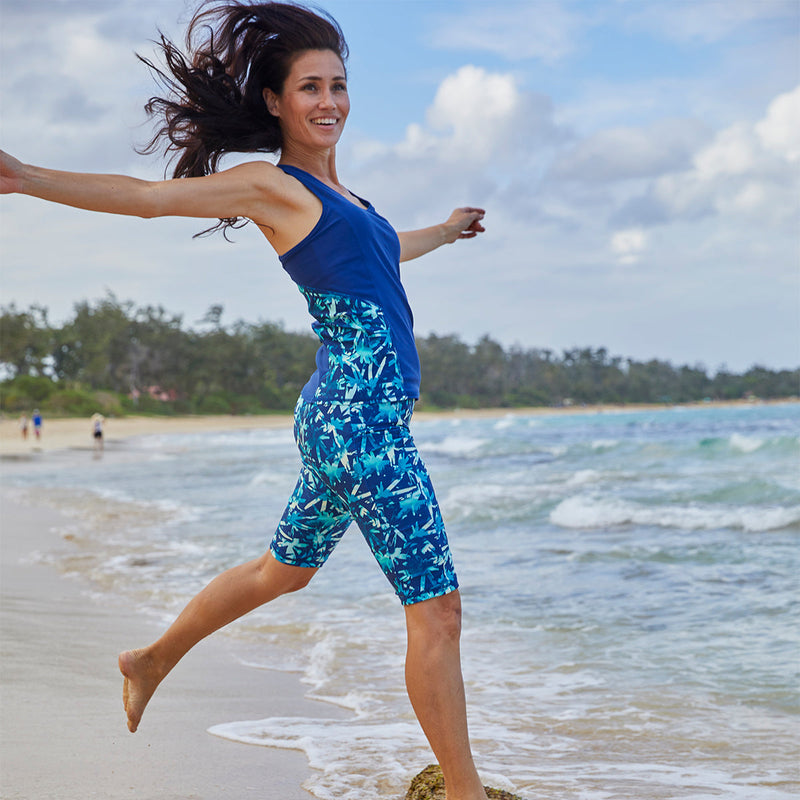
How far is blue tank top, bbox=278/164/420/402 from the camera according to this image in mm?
2064

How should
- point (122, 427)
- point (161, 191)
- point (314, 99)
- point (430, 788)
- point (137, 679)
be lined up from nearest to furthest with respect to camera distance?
point (161, 191), point (314, 99), point (430, 788), point (137, 679), point (122, 427)

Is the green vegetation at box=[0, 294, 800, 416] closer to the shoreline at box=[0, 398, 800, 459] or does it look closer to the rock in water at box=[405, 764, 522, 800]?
the shoreline at box=[0, 398, 800, 459]

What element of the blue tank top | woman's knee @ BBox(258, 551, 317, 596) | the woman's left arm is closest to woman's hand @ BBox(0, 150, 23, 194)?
the blue tank top

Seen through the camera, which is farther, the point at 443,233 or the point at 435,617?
the point at 443,233

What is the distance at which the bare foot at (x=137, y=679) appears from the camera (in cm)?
262

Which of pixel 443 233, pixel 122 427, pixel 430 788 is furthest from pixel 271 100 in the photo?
pixel 122 427

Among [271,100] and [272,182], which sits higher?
[271,100]

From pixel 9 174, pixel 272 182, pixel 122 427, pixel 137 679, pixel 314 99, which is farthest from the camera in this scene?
pixel 122 427

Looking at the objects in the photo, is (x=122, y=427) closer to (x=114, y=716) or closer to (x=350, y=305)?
(x=114, y=716)

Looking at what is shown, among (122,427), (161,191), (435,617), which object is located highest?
(161,191)

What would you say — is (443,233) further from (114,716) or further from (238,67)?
(114,716)

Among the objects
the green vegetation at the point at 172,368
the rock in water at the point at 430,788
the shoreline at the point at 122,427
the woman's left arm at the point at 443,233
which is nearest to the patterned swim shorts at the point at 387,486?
the rock in water at the point at 430,788

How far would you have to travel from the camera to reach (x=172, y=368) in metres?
68.7

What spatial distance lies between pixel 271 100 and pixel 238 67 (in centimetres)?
11
